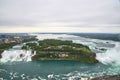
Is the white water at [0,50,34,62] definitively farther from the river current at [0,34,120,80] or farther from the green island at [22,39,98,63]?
the green island at [22,39,98,63]

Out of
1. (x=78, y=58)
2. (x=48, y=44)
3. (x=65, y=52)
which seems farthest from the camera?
(x=48, y=44)

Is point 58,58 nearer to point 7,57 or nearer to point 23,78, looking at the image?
point 7,57

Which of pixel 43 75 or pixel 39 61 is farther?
pixel 39 61

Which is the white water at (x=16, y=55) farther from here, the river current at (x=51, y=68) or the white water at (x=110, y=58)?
the white water at (x=110, y=58)

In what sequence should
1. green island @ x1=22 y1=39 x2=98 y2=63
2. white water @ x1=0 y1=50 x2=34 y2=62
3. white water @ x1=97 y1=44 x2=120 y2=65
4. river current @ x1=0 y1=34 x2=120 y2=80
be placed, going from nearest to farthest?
river current @ x1=0 y1=34 x2=120 y2=80, white water @ x1=97 y1=44 x2=120 y2=65, white water @ x1=0 y1=50 x2=34 y2=62, green island @ x1=22 y1=39 x2=98 y2=63

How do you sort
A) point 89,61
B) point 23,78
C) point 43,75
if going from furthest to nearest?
1. point 89,61
2. point 43,75
3. point 23,78

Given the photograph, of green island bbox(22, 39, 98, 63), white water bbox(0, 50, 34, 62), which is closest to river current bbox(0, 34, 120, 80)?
white water bbox(0, 50, 34, 62)

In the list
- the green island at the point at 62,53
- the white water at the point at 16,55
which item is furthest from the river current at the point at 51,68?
the green island at the point at 62,53

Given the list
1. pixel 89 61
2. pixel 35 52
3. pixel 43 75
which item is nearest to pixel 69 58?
pixel 89 61

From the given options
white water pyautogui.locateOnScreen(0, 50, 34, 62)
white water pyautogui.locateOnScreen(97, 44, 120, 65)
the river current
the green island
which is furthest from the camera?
the green island
